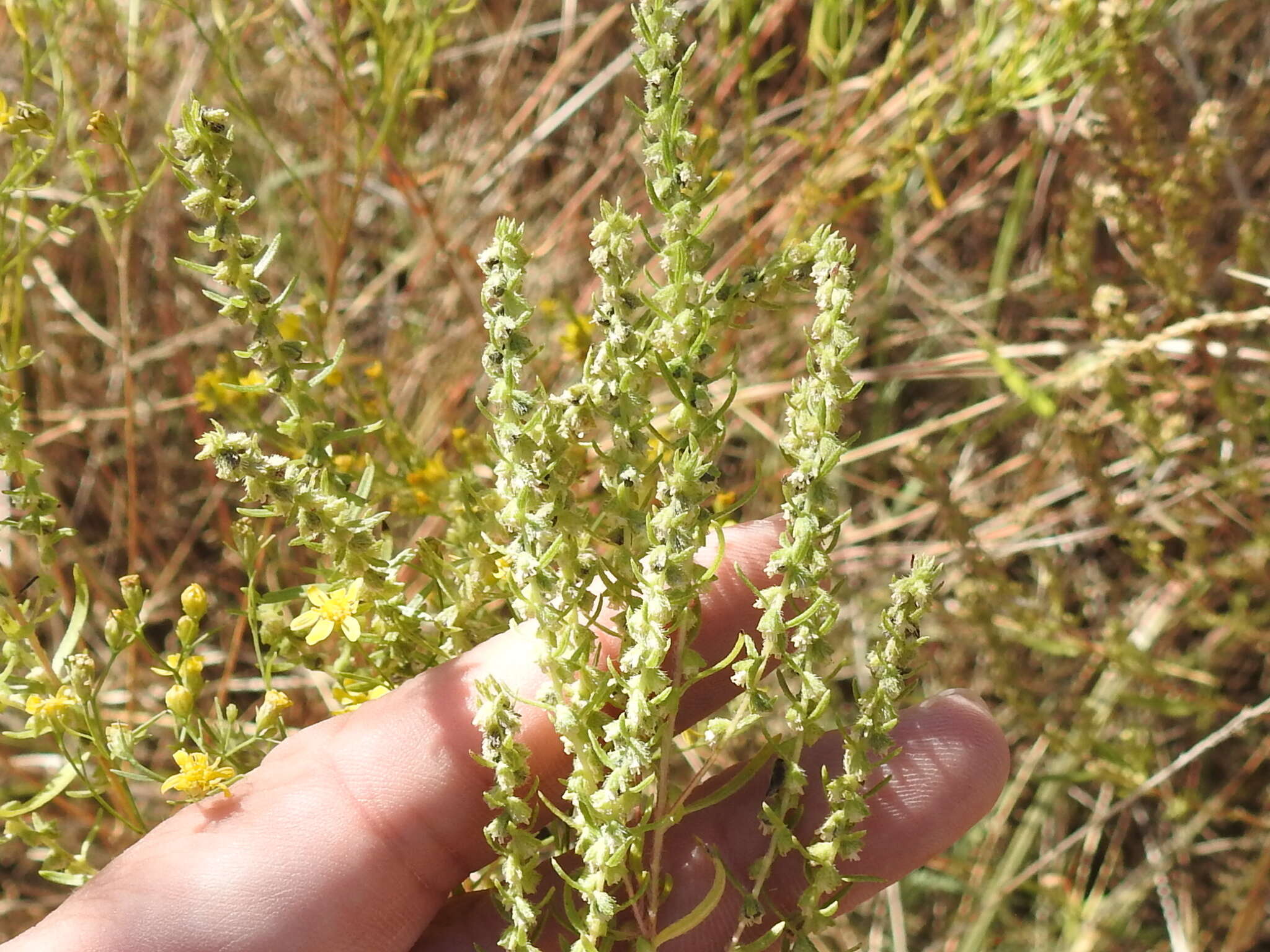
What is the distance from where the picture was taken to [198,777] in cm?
133

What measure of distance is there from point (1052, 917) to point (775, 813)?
1377 mm

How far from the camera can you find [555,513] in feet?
3.79

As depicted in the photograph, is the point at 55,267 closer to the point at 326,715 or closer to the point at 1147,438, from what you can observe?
the point at 326,715

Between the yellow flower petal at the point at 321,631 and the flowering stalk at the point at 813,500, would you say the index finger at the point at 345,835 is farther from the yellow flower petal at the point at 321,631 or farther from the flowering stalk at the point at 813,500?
the flowering stalk at the point at 813,500

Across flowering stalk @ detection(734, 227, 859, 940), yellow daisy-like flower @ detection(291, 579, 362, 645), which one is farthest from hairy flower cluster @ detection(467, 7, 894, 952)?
yellow daisy-like flower @ detection(291, 579, 362, 645)

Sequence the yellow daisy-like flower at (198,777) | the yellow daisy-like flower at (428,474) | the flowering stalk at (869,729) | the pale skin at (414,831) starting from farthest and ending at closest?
the yellow daisy-like flower at (428,474) < the pale skin at (414,831) < the yellow daisy-like flower at (198,777) < the flowering stalk at (869,729)

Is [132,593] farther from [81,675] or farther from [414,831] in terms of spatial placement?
[414,831]

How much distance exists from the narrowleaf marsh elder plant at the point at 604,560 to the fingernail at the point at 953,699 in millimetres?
413

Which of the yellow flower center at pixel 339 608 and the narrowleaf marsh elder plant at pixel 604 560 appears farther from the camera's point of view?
the yellow flower center at pixel 339 608

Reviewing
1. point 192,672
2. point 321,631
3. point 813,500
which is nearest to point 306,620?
point 321,631

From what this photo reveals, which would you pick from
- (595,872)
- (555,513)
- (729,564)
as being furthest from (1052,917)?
(555,513)

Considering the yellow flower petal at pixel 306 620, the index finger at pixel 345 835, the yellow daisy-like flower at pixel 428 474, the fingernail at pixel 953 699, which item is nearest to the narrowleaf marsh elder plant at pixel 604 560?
the yellow flower petal at pixel 306 620

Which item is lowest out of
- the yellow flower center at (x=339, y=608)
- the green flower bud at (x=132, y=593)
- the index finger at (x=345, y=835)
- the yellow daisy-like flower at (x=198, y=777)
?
the index finger at (x=345, y=835)

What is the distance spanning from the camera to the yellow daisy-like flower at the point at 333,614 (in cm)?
127
